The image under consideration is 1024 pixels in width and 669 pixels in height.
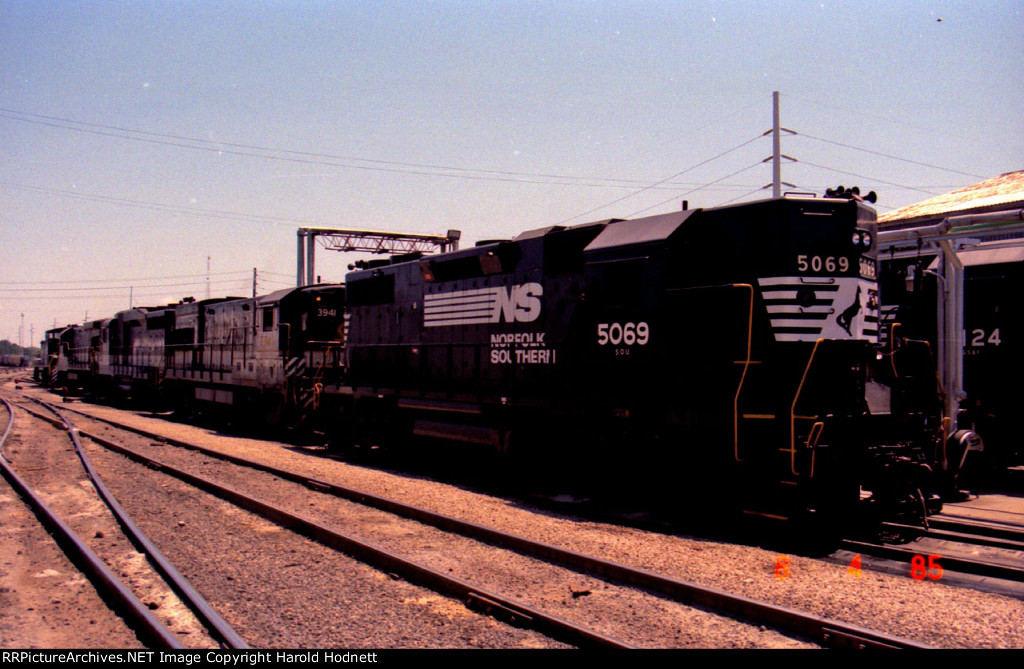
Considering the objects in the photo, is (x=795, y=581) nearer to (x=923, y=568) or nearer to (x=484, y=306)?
(x=923, y=568)

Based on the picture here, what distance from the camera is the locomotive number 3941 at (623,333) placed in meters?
8.14

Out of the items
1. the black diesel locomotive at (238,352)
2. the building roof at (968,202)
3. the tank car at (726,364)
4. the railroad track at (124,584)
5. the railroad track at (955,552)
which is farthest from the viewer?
the black diesel locomotive at (238,352)

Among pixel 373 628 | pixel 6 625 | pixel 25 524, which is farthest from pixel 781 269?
pixel 25 524

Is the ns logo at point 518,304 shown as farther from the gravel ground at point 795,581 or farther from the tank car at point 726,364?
the gravel ground at point 795,581

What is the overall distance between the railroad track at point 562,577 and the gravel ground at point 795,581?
0.41 m

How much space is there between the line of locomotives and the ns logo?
0.09 feet

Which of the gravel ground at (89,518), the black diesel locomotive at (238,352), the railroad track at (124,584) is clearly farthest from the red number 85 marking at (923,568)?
the black diesel locomotive at (238,352)

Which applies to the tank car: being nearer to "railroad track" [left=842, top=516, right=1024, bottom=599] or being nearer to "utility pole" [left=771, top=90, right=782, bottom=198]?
"railroad track" [left=842, top=516, right=1024, bottom=599]

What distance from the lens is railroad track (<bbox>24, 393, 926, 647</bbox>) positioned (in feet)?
14.5

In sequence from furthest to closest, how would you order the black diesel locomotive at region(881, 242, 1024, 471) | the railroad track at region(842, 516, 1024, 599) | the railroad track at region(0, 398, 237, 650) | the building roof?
1. the building roof
2. the black diesel locomotive at region(881, 242, 1024, 471)
3. the railroad track at region(842, 516, 1024, 599)
4. the railroad track at region(0, 398, 237, 650)

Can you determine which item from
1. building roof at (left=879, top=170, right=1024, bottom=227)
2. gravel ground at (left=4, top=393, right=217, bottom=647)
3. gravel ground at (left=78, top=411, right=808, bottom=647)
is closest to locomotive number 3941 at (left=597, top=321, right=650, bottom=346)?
gravel ground at (left=78, top=411, right=808, bottom=647)

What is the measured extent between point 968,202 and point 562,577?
15582 mm

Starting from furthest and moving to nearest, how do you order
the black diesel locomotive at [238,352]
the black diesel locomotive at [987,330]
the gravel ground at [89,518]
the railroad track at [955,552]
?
the black diesel locomotive at [238,352] < the black diesel locomotive at [987,330] < the railroad track at [955,552] < the gravel ground at [89,518]

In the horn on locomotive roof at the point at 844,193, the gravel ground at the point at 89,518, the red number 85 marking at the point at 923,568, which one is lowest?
the gravel ground at the point at 89,518
